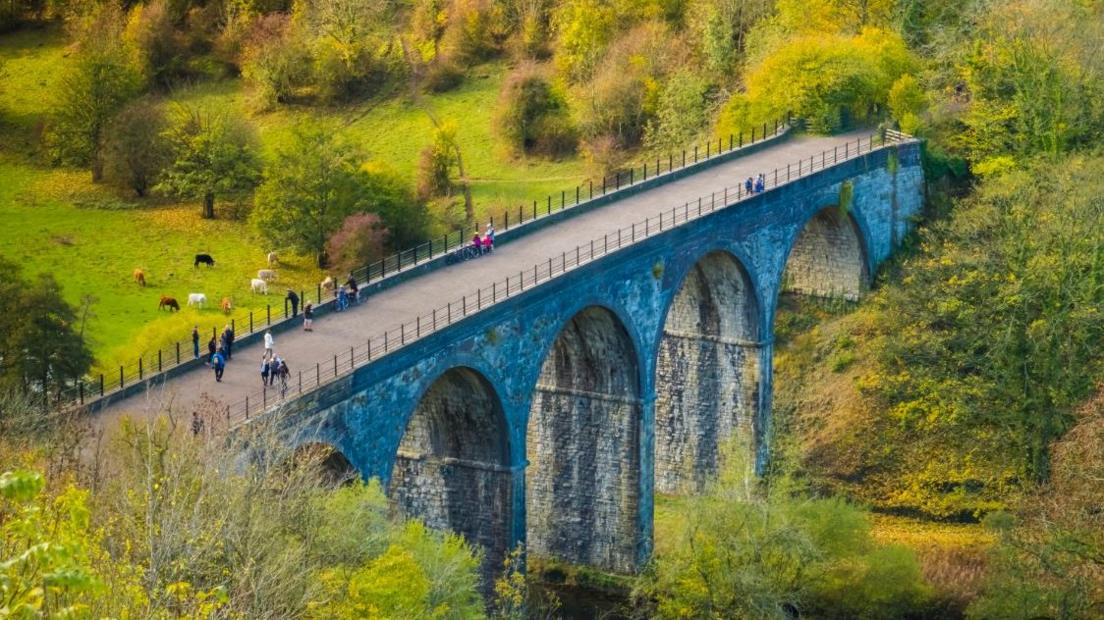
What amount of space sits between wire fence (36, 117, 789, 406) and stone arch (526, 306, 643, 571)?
584cm

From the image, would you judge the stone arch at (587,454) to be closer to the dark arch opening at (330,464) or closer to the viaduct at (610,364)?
the viaduct at (610,364)

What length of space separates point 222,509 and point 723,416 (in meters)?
40.0

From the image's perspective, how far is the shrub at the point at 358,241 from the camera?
8981cm

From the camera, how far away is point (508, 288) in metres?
60.5

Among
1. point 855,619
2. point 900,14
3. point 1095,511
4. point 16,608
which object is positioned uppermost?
point 900,14

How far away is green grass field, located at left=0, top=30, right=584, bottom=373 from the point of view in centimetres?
9081

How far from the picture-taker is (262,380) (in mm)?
52375

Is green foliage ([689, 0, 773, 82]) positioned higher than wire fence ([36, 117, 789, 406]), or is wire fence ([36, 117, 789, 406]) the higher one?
green foliage ([689, 0, 773, 82])

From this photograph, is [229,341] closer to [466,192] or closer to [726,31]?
[466,192]

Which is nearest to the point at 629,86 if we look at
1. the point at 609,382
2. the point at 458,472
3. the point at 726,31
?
the point at 726,31

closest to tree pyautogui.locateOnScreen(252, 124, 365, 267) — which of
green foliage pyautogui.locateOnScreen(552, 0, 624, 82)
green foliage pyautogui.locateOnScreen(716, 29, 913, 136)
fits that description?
green foliage pyautogui.locateOnScreen(716, 29, 913, 136)

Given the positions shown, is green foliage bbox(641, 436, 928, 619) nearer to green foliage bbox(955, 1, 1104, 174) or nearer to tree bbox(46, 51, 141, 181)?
green foliage bbox(955, 1, 1104, 174)

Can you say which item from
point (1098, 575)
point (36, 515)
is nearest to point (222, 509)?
point (36, 515)

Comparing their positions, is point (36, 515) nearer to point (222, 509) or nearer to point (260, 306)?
point (222, 509)
